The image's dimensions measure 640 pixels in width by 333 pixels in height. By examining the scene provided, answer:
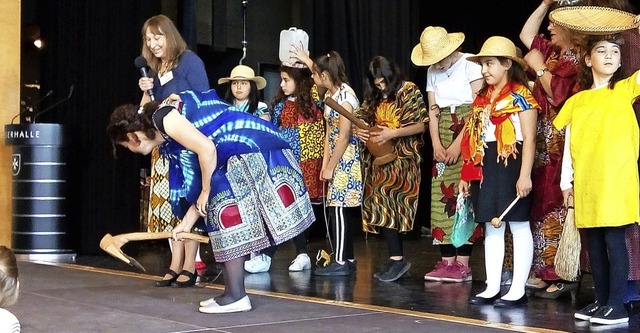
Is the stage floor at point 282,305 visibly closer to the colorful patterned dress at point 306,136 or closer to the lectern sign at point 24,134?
the colorful patterned dress at point 306,136

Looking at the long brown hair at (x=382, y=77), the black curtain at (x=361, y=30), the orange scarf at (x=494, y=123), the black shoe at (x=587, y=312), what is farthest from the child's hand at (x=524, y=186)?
the black curtain at (x=361, y=30)

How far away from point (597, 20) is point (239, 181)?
1.50m

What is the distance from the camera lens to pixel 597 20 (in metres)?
3.70

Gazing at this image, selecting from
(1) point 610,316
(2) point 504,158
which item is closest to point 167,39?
(2) point 504,158

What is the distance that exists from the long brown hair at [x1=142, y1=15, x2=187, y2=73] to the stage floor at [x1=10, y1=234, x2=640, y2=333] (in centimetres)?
111

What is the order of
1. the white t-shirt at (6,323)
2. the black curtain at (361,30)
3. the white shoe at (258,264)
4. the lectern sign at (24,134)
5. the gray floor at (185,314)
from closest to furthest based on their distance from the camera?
1. the white t-shirt at (6,323)
2. the gray floor at (185,314)
3. the white shoe at (258,264)
4. the lectern sign at (24,134)
5. the black curtain at (361,30)

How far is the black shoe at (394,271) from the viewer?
5109 mm

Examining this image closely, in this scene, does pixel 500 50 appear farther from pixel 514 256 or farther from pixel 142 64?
pixel 142 64

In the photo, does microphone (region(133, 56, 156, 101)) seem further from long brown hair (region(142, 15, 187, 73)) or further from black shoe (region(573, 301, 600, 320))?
black shoe (region(573, 301, 600, 320))

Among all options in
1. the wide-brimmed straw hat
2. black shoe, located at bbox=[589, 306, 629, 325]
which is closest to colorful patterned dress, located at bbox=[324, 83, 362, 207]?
the wide-brimmed straw hat

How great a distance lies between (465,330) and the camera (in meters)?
3.47

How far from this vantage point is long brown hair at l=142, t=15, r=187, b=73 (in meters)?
4.69

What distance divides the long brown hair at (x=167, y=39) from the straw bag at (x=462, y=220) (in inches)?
60.3

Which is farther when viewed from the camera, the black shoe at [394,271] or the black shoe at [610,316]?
the black shoe at [394,271]
